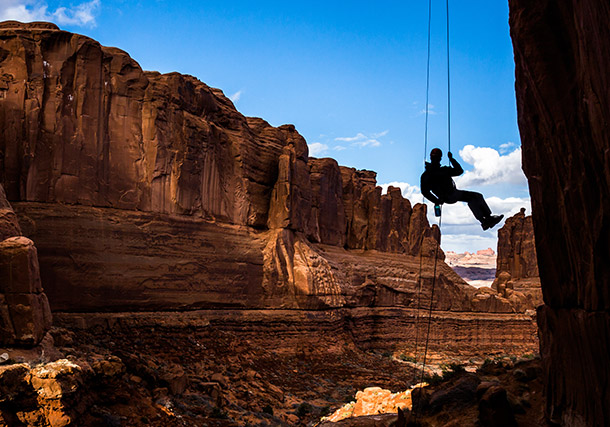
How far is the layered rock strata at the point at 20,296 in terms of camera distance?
1566cm

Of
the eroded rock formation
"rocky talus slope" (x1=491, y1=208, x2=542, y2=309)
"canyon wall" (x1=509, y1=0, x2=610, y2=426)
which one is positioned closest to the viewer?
"canyon wall" (x1=509, y1=0, x2=610, y2=426)

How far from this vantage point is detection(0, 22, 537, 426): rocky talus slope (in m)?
20.7

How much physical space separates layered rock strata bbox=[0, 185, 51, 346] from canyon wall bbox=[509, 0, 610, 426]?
12658 millimetres

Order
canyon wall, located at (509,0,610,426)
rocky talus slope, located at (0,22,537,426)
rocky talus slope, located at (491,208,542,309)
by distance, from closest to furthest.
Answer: canyon wall, located at (509,0,610,426)
rocky talus slope, located at (0,22,537,426)
rocky talus slope, located at (491,208,542,309)

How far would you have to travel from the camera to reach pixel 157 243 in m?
26.5

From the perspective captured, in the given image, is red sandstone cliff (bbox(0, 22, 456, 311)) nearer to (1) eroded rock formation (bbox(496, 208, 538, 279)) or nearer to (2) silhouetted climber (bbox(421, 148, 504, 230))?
(2) silhouetted climber (bbox(421, 148, 504, 230))

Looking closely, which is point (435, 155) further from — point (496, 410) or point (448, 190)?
point (496, 410)

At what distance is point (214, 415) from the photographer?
19.7 m

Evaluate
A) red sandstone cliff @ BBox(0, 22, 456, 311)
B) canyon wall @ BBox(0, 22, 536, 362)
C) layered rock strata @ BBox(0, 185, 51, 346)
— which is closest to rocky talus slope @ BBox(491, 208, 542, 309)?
canyon wall @ BBox(0, 22, 536, 362)

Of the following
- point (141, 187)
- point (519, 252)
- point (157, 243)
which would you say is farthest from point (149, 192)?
point (519, 252)

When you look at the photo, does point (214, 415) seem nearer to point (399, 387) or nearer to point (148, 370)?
point (148, 370)

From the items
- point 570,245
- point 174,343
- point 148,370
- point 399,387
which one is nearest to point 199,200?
point 174,343

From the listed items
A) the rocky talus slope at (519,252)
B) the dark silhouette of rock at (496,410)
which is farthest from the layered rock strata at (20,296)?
the rocky talus slope at (519,252)

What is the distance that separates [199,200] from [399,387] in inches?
508
